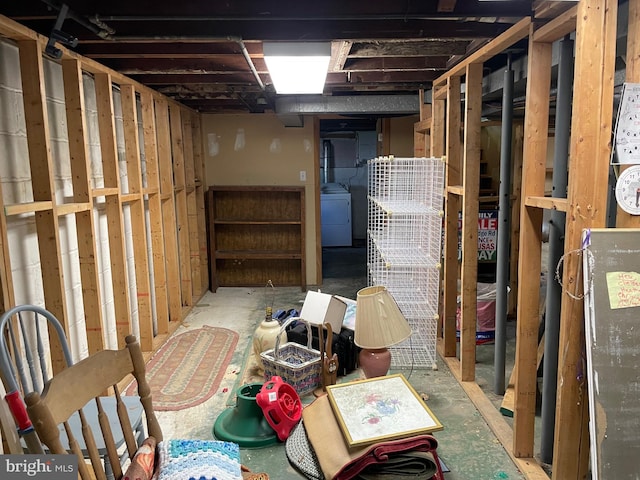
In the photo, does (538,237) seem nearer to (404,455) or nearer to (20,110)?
(404,455)

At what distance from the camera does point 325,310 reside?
328 centimetres

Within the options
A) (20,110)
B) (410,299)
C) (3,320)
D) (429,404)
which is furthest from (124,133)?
(429,404)

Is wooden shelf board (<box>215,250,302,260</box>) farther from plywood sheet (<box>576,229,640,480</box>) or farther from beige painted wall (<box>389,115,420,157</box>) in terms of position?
plywood sheet (<box>576,229,640,480</box>)

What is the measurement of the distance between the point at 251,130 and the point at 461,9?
376 centimetres

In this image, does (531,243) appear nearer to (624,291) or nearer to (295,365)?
(624,291)

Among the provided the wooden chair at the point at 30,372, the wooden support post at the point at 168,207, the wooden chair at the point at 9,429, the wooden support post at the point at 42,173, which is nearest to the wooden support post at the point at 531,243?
the wooden chair at the point at 30,372

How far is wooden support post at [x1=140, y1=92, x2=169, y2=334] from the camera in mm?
3657

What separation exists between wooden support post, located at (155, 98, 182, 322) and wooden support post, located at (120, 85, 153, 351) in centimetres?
55

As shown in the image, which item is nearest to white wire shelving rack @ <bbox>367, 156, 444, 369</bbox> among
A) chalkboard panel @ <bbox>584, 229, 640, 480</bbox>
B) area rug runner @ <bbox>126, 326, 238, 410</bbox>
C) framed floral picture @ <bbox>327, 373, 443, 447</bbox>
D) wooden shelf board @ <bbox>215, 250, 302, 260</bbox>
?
framed floral picture @ <bbox>327, 373, 443, 447</bbox>

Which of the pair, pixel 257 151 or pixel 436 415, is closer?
pixel 436 415

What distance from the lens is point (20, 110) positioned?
7.53ft

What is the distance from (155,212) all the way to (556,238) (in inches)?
120

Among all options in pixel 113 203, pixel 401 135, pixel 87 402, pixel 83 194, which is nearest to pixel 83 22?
pixel 83 194

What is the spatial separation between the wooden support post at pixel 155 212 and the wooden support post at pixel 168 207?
0.14 meters
